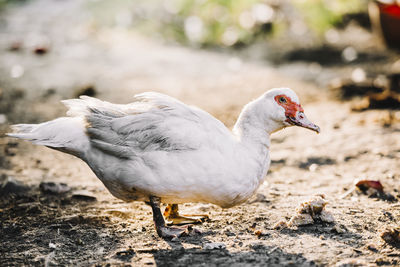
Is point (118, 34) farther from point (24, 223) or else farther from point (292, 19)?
point (24, 223)

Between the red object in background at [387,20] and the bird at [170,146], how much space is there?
5334mm

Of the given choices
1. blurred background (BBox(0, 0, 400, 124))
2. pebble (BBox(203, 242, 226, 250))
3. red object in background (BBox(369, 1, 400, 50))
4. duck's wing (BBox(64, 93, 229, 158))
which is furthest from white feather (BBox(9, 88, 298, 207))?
red object in background (BBox(369, 1, 400, 50))

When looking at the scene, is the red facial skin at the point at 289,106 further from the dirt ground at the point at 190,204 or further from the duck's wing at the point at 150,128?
the dirt ground at the point at 190,204

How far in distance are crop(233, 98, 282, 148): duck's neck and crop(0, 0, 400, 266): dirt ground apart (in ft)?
1.95

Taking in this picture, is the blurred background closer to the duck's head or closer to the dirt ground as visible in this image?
the dirt ground

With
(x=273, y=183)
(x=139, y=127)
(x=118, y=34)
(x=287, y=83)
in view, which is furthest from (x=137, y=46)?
(x=139, y=127)

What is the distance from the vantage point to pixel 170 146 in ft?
9.52

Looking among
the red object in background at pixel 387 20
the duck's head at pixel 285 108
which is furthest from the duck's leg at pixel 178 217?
the red object in background at pixel 387 20

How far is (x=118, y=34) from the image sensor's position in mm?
8664

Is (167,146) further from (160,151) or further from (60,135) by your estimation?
(60,135)

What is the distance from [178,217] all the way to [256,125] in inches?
34.5

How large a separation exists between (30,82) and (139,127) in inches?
165

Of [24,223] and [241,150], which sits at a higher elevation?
[241,150]

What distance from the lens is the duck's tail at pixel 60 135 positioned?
306 centimetres
